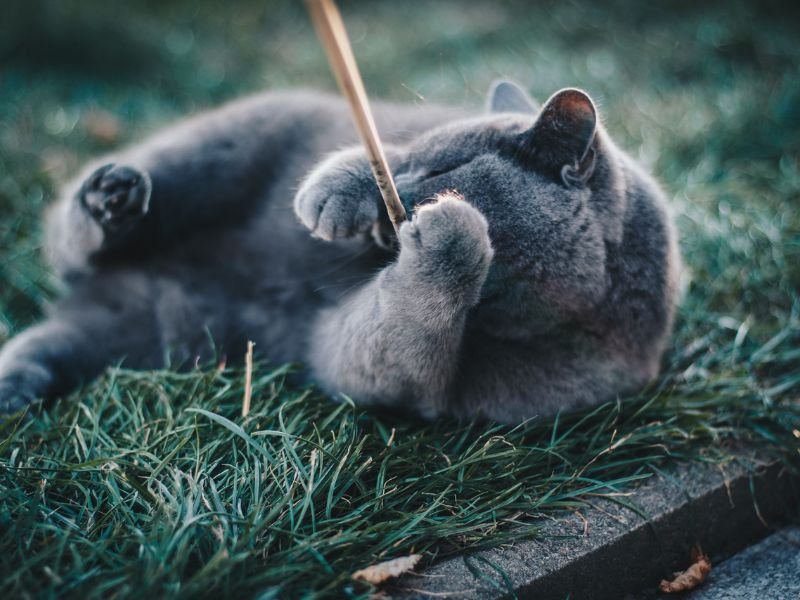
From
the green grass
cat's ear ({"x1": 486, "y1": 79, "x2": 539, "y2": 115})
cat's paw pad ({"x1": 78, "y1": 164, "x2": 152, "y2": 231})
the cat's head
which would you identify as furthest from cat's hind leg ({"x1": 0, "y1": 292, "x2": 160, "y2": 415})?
cat's ear ({"x1": 486, "y1": 79, "x2": 539, "y2": 115})

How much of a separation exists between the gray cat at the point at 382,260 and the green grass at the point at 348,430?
13 cm

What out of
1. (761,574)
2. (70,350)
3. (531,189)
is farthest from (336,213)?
(761,574)

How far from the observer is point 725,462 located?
174 centimetres

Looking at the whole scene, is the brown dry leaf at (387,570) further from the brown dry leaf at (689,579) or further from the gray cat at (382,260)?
the brown dry leaf at (689,579)

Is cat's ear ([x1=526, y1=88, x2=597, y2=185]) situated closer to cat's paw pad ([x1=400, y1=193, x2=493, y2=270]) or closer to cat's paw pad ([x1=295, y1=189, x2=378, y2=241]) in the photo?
cat's paw pad ([x1=400, y1=193, x2=493, y2=270])

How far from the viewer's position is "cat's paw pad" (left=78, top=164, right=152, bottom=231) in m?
1.97

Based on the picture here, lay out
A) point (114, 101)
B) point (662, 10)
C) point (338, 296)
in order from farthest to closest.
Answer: point (662, 10) < point (114, 101) < point (338, 296)

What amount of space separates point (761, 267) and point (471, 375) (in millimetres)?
1385

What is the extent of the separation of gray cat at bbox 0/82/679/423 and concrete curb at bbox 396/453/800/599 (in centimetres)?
32

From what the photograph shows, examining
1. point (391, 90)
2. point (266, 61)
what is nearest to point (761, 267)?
point (391, 90)

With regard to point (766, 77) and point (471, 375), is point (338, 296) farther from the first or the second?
point (766, 77)

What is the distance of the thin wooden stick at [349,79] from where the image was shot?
1.05 meters

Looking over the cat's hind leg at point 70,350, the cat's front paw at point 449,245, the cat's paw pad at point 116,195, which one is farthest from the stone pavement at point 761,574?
the cat's paw pad at point 116,195

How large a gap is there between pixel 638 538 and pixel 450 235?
0.78 meters
